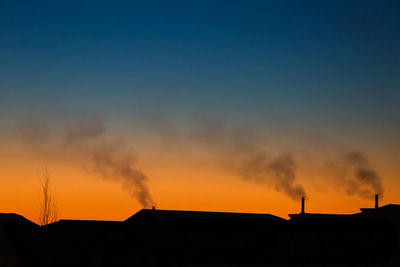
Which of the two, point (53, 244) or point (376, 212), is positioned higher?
point (376, 212)

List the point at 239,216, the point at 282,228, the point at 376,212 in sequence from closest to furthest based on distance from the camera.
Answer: the point at 282,228
the point at 376,212
the point at 239,216

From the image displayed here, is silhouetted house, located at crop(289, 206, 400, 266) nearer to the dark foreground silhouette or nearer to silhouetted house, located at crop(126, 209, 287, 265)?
the dark foreground silhouette

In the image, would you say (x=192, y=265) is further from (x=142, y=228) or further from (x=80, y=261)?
(x=80, y=261)

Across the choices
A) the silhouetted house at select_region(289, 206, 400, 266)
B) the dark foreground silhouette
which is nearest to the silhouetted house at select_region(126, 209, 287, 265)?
the dark foreground silhouette

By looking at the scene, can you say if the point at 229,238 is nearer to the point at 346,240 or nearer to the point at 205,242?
the point at 205,242

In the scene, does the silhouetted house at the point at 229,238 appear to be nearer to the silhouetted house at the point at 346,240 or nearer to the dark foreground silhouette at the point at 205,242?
the dark foreground silhouette at the point at 205,242

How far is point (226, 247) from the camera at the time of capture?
2775cm

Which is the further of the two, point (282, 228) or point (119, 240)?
point (119, 240)

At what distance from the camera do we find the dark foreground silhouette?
27.4m

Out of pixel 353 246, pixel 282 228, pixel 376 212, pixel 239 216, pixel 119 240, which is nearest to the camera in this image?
pixel 282 228

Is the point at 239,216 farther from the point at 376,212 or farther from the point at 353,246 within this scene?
the point at 353,246

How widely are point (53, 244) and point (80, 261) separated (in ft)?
6.42

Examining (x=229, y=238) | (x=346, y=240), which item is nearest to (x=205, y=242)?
(x=229, y=238)

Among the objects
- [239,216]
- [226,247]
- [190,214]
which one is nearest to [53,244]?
[226,247]
